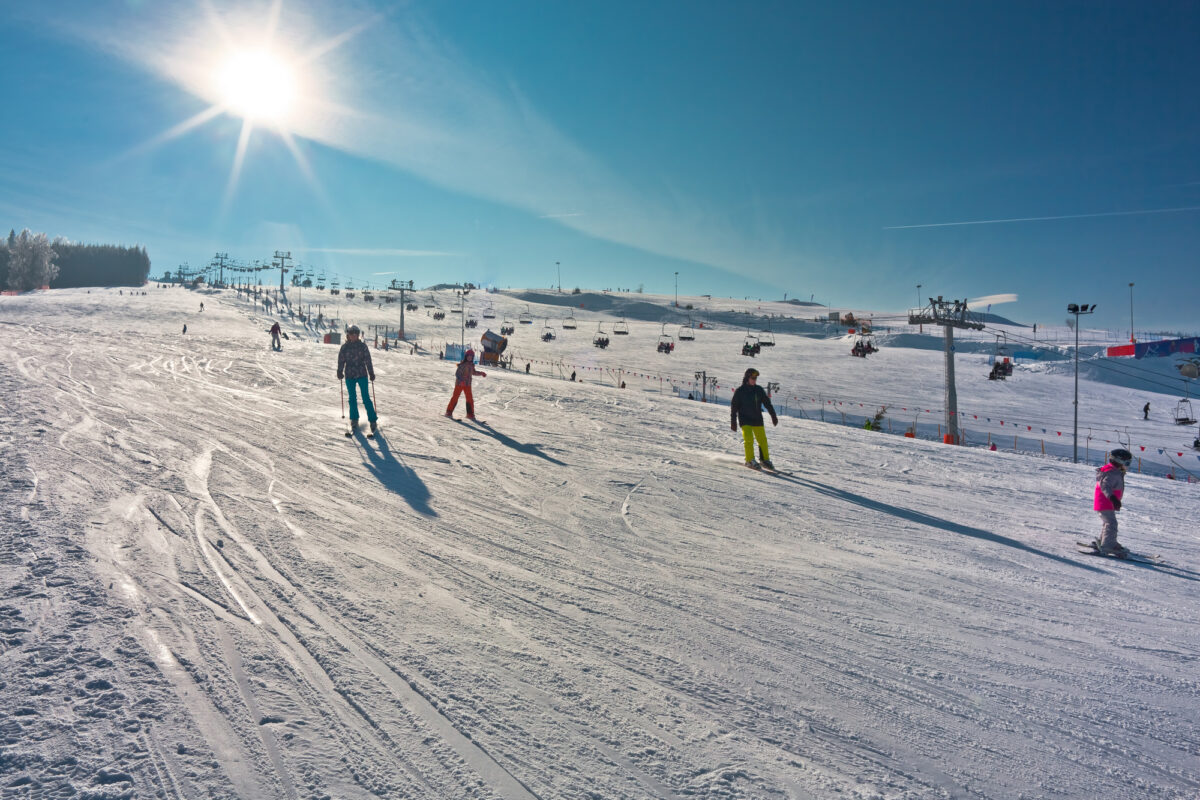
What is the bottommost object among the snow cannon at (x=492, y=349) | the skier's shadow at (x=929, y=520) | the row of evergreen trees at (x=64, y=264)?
the skier's shadow at (x=929, y=520)

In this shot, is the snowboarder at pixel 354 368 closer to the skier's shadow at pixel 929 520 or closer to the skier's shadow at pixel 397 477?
the skier's shadow at pixel 397 477

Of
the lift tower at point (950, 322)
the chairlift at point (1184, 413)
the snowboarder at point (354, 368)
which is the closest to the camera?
the snowboarder at point (354, 368)

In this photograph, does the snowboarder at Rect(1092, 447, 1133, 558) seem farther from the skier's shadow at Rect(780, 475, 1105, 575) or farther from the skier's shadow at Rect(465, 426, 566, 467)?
the skier's shadow at Rect(465, 426, 566, 467)

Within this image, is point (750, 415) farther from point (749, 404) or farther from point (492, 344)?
point (492, 344)

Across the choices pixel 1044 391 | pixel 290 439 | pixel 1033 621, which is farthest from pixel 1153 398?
pixel 290 439

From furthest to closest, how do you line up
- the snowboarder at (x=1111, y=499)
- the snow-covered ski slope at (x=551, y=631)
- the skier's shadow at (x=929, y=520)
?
the snowboarder at (x=1111, y=499) → the skier's shadow at (x=929, y=520) → the snow-covered ski slope at (x=551, y=631)

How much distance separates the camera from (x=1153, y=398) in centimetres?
5144

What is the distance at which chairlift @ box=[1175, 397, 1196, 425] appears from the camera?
42.0 meters

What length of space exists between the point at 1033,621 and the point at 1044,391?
59422 mm

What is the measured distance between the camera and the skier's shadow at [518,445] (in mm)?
9284

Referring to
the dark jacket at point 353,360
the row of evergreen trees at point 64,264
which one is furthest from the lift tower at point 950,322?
the row of evergreen trees at point 64,264

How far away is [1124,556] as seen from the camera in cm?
655

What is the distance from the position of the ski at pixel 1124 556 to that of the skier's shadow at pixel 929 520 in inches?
27.4

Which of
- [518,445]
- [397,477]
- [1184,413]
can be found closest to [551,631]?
[397,477]
